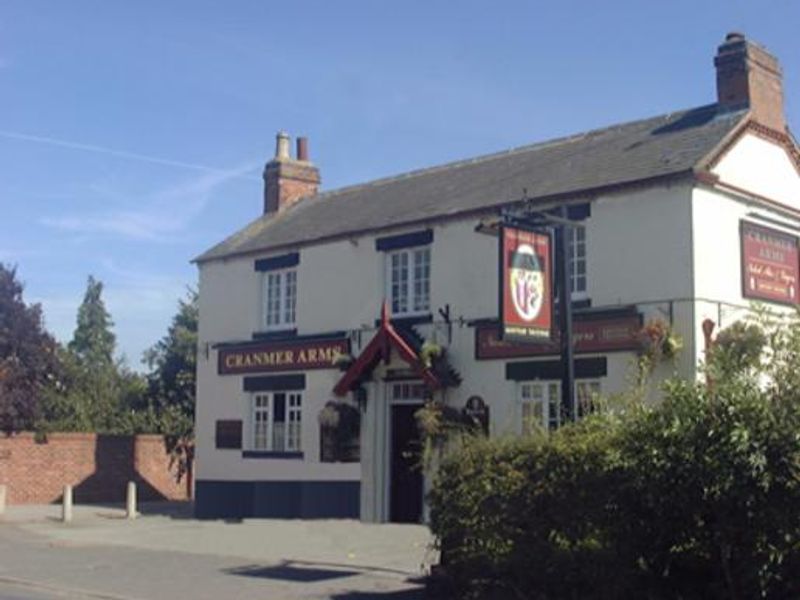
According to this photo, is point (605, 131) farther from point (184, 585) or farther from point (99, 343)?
point (99, 343)

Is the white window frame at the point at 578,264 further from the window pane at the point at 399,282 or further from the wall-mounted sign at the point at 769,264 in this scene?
Result: the window pane at the point at 399,282

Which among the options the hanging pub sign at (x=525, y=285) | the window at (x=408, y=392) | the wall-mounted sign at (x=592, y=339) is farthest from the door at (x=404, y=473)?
the hanging pub sign at (x=525, y=285)

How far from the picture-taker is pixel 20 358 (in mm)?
32031

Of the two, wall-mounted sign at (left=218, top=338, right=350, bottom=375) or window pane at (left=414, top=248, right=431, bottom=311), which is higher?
window pane at (left=414, top=248, right=431, bottom=311)

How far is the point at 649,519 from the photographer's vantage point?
33.5ft

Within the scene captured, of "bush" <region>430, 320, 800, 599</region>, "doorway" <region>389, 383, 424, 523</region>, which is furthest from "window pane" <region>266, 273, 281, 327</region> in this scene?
"bush" <region>430, 320, 800, 599</region>

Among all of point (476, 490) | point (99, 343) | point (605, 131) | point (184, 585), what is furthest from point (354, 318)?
point (99, 343)

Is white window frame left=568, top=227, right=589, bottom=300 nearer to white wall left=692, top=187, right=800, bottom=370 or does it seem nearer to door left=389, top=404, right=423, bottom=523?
white wall left=692, top=187, right=800, bottom=370

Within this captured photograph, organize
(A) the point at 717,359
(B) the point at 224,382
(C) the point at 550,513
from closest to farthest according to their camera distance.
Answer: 1. (A) the point at 717,359
2. (C) the point at 550,513
3. (B) the point at 224,382

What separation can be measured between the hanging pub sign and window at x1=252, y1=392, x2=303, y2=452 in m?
10.7

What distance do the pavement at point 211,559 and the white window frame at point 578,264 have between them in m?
5.09

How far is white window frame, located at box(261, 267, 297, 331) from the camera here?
2512 centimetres

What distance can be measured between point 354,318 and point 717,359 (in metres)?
13.7

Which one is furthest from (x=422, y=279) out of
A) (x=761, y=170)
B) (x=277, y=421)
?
(x=761, y=170)
